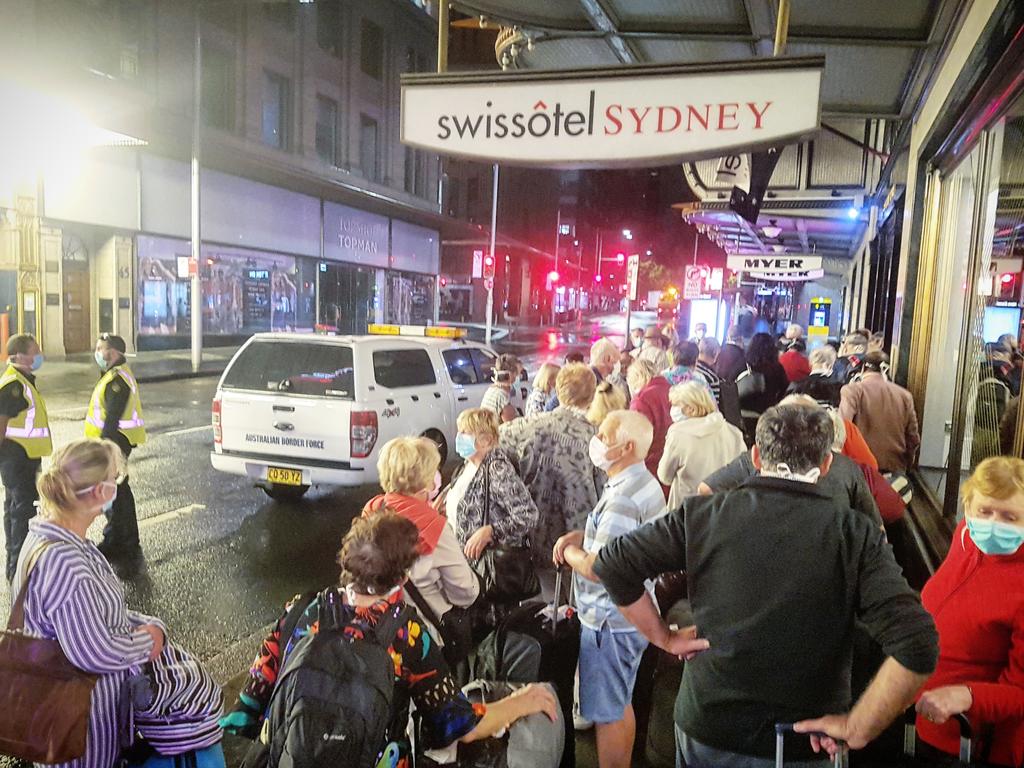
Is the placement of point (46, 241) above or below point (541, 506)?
above

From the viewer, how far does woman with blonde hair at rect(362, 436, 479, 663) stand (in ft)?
11.0

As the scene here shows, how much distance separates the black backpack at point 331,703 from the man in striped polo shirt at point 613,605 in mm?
1244

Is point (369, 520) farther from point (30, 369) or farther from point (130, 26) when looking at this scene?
point (130, 26)

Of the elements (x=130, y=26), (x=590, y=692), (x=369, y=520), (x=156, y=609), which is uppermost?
(x=130, y=26)

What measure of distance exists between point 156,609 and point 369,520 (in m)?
3.99

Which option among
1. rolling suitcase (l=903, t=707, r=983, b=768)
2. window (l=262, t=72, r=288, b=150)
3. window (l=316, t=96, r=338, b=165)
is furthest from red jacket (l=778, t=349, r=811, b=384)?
window (l=316, t=96, r=338, b=165)

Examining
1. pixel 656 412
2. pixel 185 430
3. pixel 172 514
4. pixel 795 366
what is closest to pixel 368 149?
pixel 185 430

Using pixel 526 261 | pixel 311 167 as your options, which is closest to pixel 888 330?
pixel 311 167

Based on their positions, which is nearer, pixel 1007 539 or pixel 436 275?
pixel 1007 539

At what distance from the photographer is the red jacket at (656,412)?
6.11 meters

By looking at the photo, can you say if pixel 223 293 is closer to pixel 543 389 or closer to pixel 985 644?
pixel 543 389

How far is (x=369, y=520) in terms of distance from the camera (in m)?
2.46

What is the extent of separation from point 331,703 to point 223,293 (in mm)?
27356

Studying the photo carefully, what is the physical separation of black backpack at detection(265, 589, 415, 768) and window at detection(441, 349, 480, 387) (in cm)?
747
